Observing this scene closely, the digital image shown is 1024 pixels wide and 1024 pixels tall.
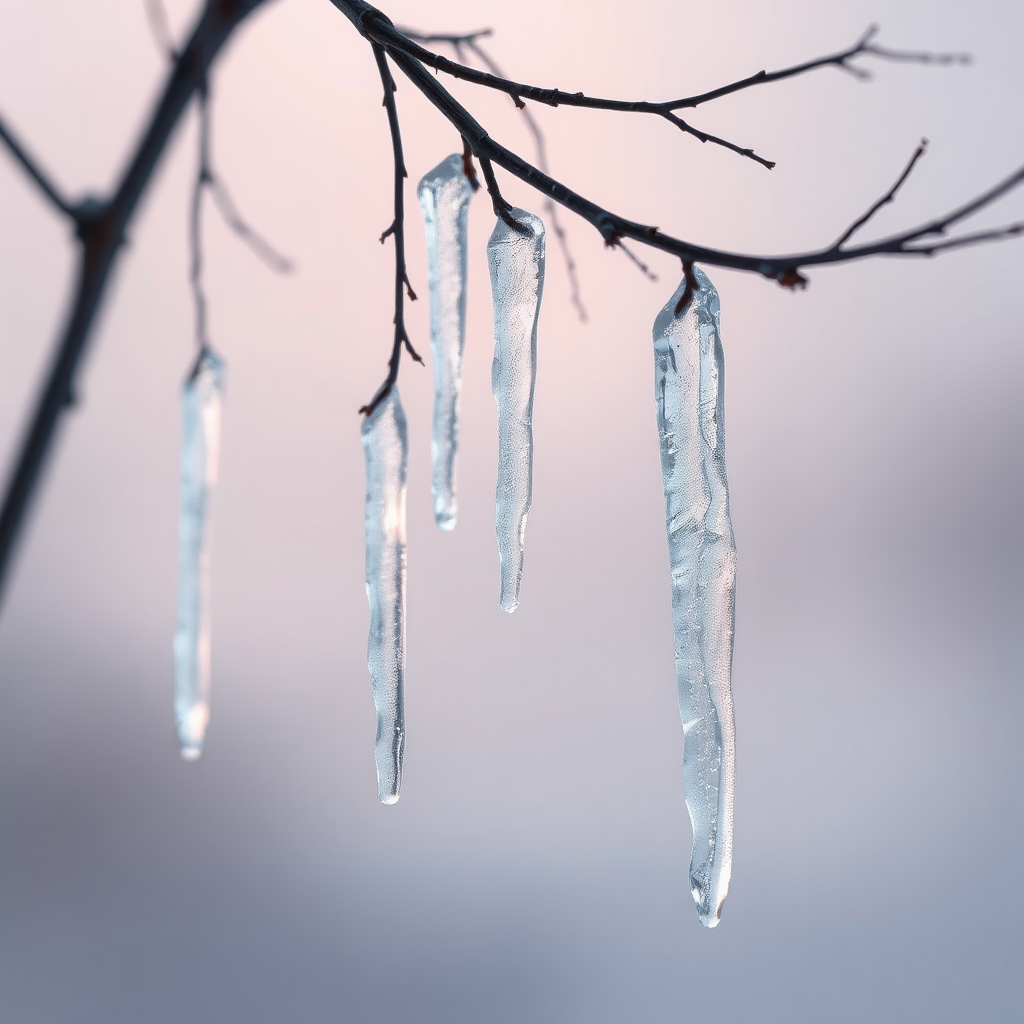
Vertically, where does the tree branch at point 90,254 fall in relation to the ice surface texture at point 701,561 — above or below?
above

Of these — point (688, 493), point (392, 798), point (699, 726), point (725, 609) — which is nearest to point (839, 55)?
point (688, 493)

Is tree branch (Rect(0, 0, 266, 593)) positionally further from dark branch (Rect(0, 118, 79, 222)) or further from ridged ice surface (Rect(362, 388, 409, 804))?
ridged ice surface (Rect(362, 388, 409, 804))

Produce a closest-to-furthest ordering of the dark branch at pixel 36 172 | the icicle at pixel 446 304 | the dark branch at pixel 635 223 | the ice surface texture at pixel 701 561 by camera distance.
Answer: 1. the dark branch at pixel 635 223
2. the ice surface texture at pixel 701 561
3. the icicle at pixel 446 304
4. the dark branch at pixel 36 172

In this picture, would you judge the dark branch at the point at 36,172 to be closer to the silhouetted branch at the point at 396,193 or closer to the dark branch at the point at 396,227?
the silhouetted branch at the point at 396,193

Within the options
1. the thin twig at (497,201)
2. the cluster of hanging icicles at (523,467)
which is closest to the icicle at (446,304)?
the cluster of hanging icicles at (523,467)

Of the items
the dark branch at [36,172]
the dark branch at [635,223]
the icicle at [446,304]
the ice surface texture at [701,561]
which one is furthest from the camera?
the dark branch at [36,172]

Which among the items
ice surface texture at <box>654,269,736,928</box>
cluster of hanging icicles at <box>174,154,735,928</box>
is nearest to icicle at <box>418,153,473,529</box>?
cluster of hanging icicles at <box>174,154,735,928</box>

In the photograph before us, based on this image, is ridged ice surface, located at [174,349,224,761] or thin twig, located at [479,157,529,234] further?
ridged ice surface, located at [174,349,224,761]

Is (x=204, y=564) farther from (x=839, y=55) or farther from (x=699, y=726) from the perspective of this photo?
(x=839, y=55)
